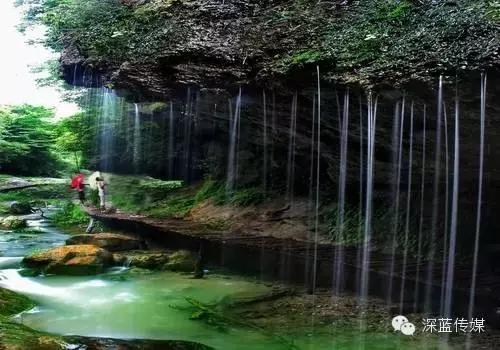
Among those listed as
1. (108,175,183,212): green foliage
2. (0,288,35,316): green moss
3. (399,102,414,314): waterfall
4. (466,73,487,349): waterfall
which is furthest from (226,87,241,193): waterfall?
(0,288,35,316): green moss

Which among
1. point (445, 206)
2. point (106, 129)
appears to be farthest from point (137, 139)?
point (445, 206)

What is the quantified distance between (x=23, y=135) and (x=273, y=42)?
2406 centimetres

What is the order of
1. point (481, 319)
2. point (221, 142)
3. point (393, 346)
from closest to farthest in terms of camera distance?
1. point (393, 346)
2. point (481, 319)
3. point (221, 142)

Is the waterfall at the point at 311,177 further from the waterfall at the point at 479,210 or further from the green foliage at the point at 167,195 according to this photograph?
the waterfall at the point at 479,210

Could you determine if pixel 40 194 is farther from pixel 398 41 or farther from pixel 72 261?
pixel 398 41

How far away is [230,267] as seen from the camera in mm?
10227

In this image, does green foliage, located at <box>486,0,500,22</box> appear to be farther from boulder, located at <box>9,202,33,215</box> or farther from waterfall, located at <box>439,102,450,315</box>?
boulder, located at <box>9,202,33,215</box>

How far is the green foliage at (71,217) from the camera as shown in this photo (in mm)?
18953

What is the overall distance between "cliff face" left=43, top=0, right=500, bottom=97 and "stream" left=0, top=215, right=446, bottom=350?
370 centimetres

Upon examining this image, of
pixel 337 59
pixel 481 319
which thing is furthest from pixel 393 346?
pixel 337 59

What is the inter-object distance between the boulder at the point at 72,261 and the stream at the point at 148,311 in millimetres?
205

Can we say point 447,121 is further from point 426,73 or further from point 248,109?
point 248,109

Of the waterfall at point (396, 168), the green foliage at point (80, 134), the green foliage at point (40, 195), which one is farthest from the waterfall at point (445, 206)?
the green foliage at point (40, 195)

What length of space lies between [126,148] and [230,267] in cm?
1068
